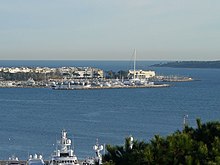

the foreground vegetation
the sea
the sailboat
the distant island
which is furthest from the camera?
the distant island

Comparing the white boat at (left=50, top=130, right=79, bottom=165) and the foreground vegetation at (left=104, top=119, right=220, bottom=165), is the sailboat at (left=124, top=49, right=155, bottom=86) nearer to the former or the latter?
the white boat at (left=50, top=130, right=79, bottom=165)

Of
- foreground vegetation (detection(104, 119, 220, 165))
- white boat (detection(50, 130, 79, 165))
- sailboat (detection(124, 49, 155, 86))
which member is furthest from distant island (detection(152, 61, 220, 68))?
foreground vegetation (detection(104, 119, 220, 165))

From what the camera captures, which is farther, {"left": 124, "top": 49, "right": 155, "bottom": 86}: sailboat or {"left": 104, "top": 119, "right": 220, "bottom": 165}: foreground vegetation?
{"left": 124, "top": 49, "right": 155, "bottom": 86}: sailboat

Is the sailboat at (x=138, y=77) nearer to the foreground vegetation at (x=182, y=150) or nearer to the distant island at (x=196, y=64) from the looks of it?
the distant island at (x=196, y=64)

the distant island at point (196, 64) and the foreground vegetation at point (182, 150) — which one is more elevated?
the foreground vegetation at point (182, 150)

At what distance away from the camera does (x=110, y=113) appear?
37.9m

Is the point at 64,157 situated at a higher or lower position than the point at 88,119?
higher

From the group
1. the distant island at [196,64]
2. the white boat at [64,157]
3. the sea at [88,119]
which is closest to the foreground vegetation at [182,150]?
the white boat at [64,157]

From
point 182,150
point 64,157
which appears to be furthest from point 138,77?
point 182,150

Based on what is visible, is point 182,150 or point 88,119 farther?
point 88,119

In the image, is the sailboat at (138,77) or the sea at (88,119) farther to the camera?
the sailboat at (138,77)

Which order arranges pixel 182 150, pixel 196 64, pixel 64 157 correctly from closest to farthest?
1. pixel 182 150
2. pixel 64 157
3. pixel 196 64

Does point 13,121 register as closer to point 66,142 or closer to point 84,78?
point 66,142

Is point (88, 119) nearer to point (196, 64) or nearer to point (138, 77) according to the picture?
point (138, 77)
